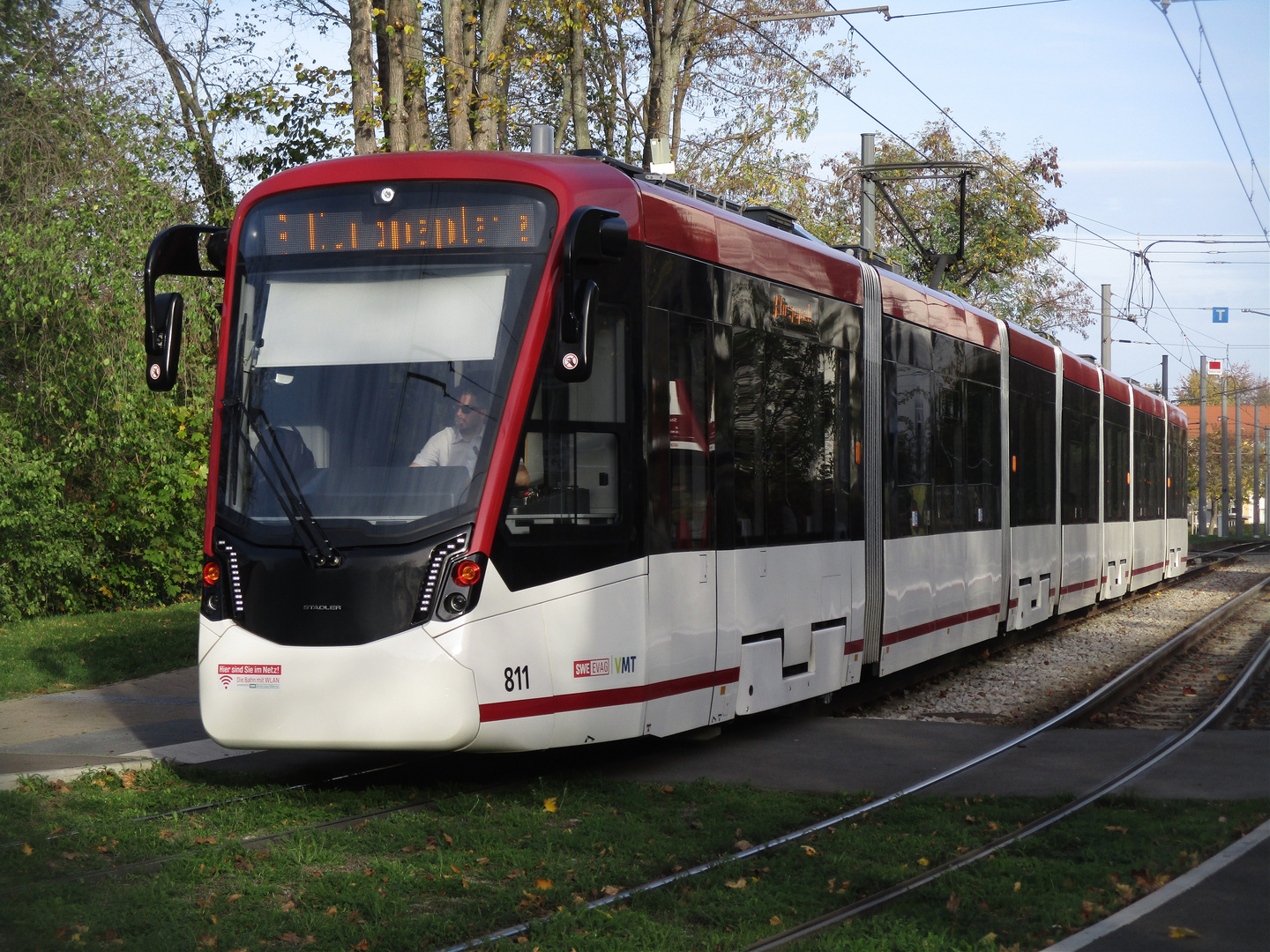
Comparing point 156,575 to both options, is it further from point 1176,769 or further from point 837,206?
point 837,206

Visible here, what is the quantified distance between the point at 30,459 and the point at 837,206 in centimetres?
2871

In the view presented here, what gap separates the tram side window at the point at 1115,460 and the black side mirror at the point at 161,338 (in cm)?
1640

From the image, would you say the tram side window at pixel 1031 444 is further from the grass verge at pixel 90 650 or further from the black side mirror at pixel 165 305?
the black side mirror at pixel 165 305

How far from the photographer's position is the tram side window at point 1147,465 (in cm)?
2450

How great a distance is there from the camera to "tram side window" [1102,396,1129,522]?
21.9 m

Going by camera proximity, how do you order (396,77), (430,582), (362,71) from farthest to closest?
1. (396,77)
2. (362,71)
3. (430,582)

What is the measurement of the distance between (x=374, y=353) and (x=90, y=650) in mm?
9167

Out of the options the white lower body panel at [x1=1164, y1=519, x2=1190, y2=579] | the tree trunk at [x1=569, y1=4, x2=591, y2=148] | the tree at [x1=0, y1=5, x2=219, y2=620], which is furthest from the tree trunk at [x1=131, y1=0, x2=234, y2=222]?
the white lower body panel at [x1=1164, y1=519, x2=1190, y2=579]

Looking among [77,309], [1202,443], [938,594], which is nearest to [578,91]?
[77,309]

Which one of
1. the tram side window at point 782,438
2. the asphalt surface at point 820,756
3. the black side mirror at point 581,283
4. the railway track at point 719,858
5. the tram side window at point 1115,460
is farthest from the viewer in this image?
the tram side window at point 1115,460

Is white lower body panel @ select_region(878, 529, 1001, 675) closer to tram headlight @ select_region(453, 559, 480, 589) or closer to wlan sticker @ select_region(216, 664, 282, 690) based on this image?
tram headlight @ select_region(453, 559, 480, 589)

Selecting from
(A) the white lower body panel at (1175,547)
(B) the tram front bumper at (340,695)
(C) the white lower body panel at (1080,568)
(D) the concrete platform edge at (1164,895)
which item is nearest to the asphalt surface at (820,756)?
(D) the concrete platform edge at (1164,895)

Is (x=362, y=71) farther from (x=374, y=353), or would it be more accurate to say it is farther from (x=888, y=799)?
(x=888, y=799)

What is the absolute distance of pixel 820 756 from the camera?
935 centimetres
